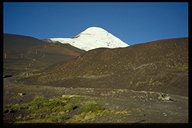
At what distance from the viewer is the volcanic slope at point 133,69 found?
32938 mm

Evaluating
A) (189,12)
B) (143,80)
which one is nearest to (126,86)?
(143,80)

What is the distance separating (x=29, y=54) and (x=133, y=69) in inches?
2404

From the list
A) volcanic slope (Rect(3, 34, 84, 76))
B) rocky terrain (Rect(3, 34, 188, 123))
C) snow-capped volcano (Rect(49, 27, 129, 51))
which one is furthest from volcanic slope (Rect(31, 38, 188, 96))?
snow-capped volcano (Rect(49, 27, 129, 51))

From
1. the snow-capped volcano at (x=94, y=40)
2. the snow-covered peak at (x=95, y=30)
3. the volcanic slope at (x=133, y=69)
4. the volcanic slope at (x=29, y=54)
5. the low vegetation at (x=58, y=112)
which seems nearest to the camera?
the low vegetation at (x=58, y=112)

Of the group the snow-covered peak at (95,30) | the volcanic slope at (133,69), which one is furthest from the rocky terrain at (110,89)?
the snow-covered peak at (95,30)

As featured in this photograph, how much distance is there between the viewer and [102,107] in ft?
57.3

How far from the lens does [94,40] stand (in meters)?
163

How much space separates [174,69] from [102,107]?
71.6 feet

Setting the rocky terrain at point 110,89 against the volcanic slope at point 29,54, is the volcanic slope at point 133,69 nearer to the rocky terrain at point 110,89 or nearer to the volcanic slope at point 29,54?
the rocky terrain at point 110,89

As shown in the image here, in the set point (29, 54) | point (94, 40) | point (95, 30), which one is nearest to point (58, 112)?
point (29, 54)

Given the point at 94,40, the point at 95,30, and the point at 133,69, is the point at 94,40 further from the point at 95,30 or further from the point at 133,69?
the point at 133,69

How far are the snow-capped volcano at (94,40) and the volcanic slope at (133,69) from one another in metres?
92.3

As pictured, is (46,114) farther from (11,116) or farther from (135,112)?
(135,112)

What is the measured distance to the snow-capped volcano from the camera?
150625 millimetres
